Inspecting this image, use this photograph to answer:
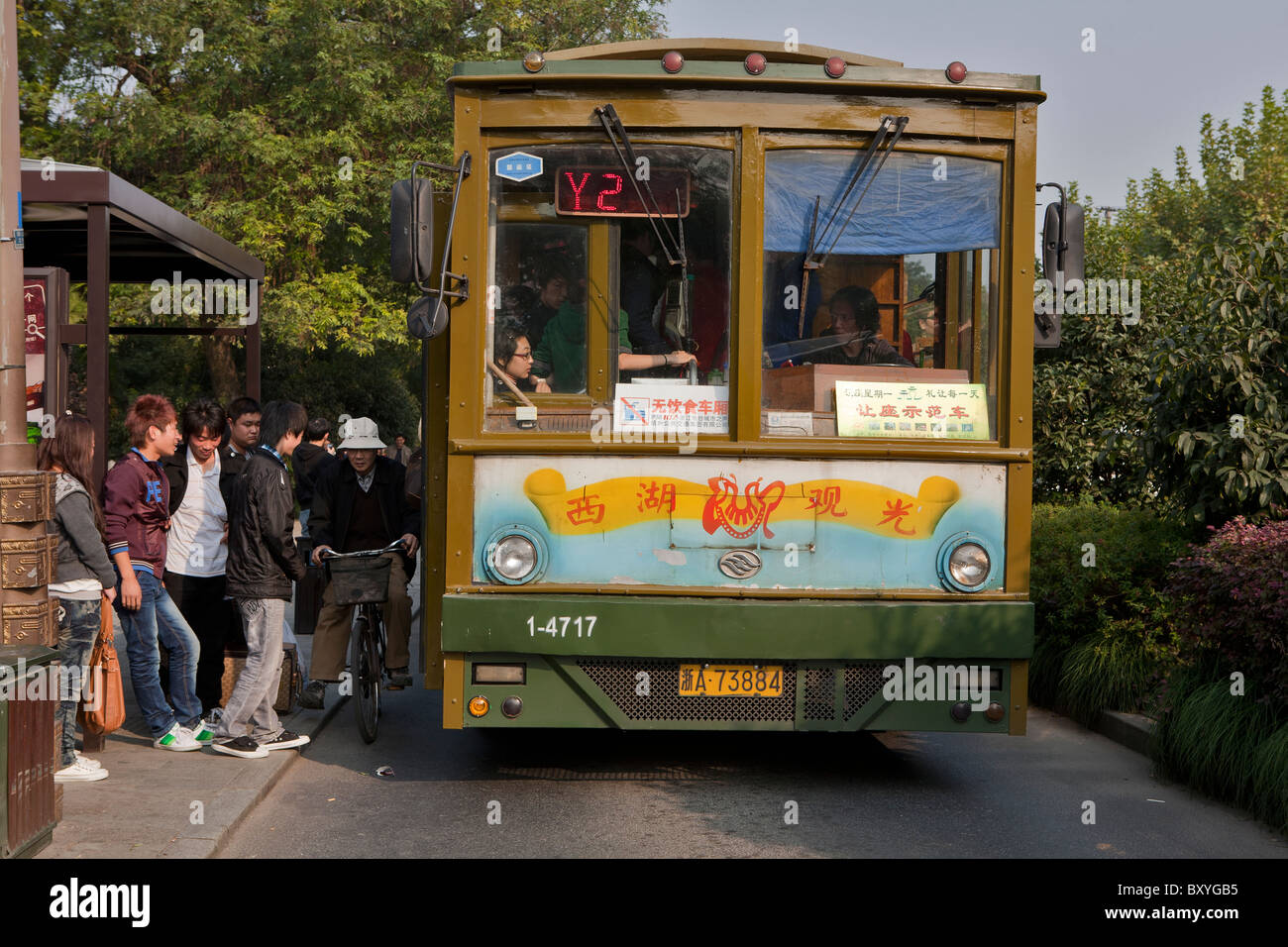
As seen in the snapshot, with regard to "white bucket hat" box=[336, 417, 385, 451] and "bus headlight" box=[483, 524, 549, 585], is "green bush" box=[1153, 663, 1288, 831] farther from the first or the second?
"white bucket hat" box=[336, 417, 385, 451]

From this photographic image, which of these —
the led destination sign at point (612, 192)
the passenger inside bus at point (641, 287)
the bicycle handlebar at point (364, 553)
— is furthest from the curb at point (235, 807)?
the led destination sign at point (612, 192)

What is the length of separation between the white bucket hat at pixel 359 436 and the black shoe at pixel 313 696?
5.20ft

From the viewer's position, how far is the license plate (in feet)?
21.4

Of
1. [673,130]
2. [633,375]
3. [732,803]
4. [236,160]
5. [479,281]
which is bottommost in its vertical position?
[732,803]

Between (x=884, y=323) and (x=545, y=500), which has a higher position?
(x=884, y=323)

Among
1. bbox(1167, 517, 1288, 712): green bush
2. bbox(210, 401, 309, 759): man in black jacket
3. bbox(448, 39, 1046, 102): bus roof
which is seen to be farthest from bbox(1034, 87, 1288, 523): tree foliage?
A: bbox(210, 401, 309, 759): man in black jacket

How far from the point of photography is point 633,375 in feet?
21.5

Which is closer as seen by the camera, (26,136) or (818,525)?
(818,525)

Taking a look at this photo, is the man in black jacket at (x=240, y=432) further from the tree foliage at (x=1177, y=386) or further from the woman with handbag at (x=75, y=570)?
the tree foliage at (x=1177, y=386)

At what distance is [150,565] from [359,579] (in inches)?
46.6

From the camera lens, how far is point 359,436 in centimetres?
841

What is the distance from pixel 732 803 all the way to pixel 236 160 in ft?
63.7
